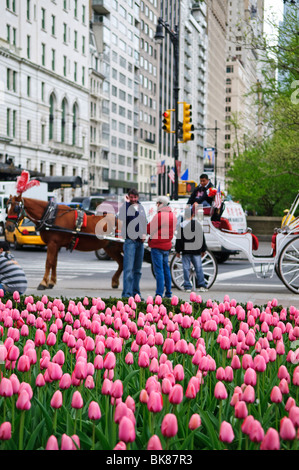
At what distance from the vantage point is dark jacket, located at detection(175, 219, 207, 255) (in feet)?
42.0

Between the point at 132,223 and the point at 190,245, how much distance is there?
5.31ft

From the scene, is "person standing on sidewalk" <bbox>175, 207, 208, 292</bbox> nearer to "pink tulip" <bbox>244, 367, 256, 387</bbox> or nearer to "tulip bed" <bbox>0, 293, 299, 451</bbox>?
"tulip bed" <bbox>0, 293, 299, 451</bbox>

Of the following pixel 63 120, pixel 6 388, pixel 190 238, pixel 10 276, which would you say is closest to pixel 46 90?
pixel 63 120

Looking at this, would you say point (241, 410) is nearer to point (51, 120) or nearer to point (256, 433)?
point (256, 433)

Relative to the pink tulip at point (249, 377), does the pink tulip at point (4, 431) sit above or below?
below

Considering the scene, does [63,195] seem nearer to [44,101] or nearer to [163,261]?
[44,101]

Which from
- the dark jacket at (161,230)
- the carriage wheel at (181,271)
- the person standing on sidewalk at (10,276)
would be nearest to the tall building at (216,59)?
the carriage wheel at (181,271)

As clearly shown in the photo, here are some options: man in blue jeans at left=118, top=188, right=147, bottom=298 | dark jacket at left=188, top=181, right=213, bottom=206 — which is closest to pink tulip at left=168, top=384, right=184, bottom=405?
man in blue jeans at left=118, top=188, right=147, bottom=298

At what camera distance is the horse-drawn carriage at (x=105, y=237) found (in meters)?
12.7

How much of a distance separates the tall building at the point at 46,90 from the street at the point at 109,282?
21136 mm

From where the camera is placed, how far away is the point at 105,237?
559 inches

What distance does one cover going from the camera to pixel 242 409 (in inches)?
114

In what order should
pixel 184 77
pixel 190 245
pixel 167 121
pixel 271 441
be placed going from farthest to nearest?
pixel 184 77 < pixel 167 121 < pixel 190 245 < pixel 271 441

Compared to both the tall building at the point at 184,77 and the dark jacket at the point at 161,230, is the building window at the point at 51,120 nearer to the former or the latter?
the tall building at the point at 184,77
